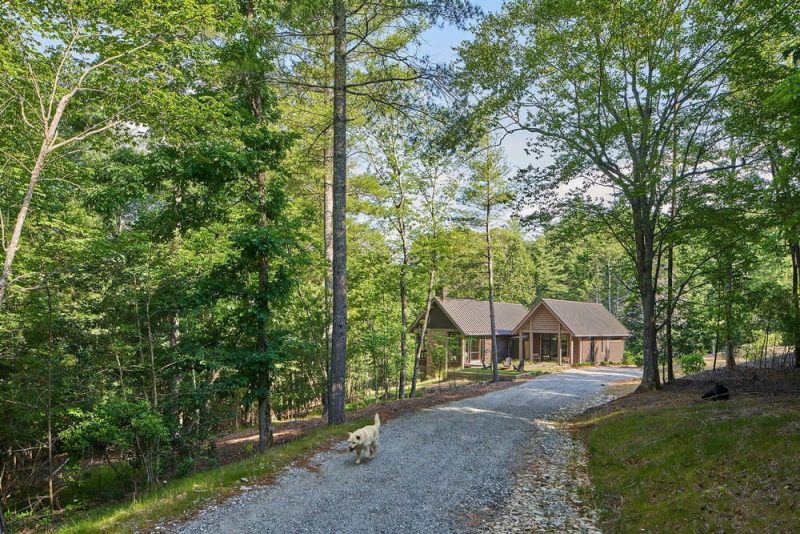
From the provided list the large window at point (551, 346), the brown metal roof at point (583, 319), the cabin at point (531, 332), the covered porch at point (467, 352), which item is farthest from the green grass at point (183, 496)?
the large window at point (551, 346)

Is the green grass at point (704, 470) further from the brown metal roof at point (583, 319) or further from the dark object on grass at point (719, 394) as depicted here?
the brown metal roof at point (583, 319)

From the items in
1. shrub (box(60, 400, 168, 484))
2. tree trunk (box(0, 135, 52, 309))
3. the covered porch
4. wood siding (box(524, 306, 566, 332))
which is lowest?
the covered porch

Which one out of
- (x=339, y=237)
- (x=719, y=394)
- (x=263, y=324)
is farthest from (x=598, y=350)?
(x=263, y=324)

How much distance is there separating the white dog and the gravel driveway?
0.19 metres

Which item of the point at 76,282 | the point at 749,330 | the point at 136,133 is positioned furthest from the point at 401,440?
the point at 749,330

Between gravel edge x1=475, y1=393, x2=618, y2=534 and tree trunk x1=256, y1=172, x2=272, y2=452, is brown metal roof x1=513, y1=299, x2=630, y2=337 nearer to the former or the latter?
gravel edge x1=475, y1=393, x2=618, y2=534

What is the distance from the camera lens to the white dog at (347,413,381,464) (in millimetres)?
7638

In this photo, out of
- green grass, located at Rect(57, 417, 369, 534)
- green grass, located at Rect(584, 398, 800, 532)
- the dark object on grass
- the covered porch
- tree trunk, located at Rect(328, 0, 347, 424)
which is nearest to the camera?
green grass, located at Rect(584, 398, 800, 532)

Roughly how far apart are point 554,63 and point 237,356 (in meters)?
13.0

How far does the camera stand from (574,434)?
11.0m

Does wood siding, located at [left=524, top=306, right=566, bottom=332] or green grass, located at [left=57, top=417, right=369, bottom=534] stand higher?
wood siding, located at [left=524, top=306, right=566, bottom=332]

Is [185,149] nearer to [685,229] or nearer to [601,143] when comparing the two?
[601,143]

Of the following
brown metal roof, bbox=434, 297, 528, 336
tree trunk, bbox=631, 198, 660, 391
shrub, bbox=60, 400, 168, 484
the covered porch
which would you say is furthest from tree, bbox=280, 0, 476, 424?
brown metal roof, bbox=434, 297, 528, 336

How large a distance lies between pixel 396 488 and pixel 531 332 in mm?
30174
